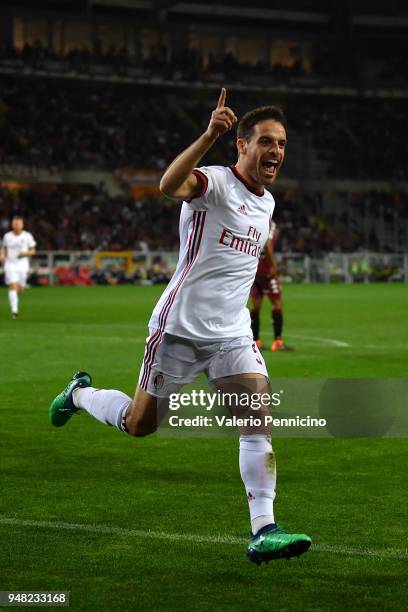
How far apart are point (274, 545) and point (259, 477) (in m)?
0.40

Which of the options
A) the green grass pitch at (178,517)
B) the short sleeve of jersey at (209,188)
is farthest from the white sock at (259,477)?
the short sleeve of jersey at (209,188)

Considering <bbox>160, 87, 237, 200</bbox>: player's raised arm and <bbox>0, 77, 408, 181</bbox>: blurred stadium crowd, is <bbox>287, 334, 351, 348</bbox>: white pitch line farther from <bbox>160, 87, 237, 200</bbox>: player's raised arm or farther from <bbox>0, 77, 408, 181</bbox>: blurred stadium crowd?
<bbox>0, 77, 408, 181</bbox>: blurred stadium crowd

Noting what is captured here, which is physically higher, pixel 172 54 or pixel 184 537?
pixel 172 54

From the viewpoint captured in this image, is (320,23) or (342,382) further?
(320,23)

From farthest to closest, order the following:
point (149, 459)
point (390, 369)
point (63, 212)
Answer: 1. point (63, 212)
2. point (390, 369)
3. point (149, 459)

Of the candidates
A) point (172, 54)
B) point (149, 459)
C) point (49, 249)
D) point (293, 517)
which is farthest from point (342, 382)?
point (172, 54)

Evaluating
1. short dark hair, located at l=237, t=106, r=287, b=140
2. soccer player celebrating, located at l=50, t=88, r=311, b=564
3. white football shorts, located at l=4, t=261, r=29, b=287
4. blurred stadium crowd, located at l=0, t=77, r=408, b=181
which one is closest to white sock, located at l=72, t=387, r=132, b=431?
soccer player celebrating, located at l=50, t=88, r=311, b=564

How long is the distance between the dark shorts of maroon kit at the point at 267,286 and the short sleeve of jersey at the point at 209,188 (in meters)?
11.0

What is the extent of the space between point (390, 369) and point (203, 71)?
5134cm

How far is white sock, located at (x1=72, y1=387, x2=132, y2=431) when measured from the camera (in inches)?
252

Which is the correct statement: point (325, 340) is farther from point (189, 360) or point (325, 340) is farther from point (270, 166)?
point (270, 166)

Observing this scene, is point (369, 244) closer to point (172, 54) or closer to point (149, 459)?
point (172, 54)

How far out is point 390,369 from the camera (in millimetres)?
14055

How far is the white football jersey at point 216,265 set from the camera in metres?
5.73
